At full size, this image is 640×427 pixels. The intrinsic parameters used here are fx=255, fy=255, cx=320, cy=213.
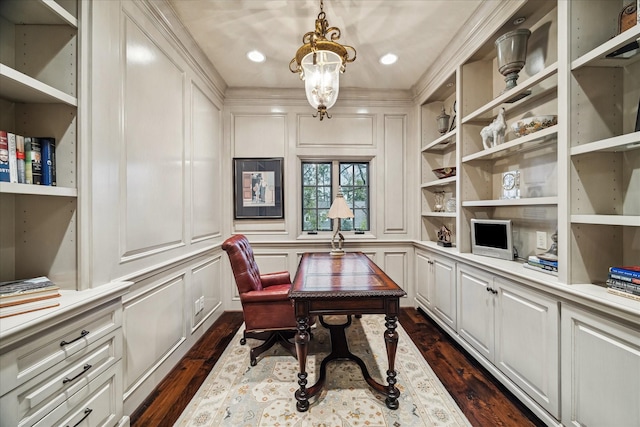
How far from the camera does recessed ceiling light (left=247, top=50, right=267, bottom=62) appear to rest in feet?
8.47

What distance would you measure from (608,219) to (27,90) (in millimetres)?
2728

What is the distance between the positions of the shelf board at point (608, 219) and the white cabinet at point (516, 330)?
477 millimetres

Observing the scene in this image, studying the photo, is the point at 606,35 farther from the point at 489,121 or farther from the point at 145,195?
the point at 145,195

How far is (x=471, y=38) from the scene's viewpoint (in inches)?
A: 87.4

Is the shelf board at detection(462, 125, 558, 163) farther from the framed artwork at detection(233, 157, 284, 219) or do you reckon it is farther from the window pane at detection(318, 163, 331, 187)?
the framed artwork at detection(233, 157, 284, 219)

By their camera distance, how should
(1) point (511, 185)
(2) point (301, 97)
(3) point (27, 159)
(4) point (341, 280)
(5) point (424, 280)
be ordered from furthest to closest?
(2) point (301, 97)
(5) point (424, 280)
(1) point (511, 185)
(4) point (341, 280)
(3) point (27, 159)

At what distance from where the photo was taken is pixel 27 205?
126 centimetres

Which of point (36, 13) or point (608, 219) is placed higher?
point (36, 13)

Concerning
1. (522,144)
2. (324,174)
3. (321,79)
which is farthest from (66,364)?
(324,174)

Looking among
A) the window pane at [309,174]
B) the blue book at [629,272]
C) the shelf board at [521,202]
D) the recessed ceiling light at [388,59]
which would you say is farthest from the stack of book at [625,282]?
the window pane at [309,174]

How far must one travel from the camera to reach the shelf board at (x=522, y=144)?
158 cm

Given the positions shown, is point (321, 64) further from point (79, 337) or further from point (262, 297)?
point (79, 337)

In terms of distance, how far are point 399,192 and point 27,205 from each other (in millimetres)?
3372

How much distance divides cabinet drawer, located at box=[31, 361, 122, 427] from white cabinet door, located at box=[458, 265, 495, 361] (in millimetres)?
2488
